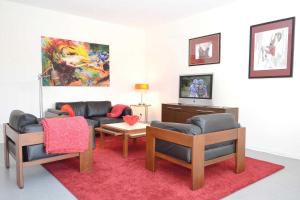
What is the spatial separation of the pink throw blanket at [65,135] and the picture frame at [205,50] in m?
3.22

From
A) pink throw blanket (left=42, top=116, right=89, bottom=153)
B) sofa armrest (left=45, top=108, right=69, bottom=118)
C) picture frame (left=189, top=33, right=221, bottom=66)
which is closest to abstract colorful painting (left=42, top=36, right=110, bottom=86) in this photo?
sofa armrest (left=45, top=108, right=69, bottom=118)

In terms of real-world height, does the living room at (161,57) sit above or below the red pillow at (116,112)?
above

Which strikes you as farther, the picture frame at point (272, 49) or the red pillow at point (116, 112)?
the red pillow at point (116, 112)

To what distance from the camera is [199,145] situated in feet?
7.69

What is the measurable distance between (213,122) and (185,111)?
216cm

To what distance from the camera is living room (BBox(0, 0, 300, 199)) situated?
3732 mm

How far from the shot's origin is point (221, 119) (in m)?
2.68

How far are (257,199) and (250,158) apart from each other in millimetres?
1433

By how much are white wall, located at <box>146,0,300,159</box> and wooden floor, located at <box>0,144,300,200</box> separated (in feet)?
2.89

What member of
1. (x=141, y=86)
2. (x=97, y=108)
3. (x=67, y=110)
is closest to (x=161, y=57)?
(x=141, y=86)

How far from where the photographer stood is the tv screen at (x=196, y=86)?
4672mm

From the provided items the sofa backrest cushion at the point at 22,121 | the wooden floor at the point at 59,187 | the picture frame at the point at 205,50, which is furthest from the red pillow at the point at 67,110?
the picture frame at the point at 205,50

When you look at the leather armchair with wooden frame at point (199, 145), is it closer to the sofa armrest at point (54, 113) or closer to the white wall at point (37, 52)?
the sofa armrest at point (54, 113)

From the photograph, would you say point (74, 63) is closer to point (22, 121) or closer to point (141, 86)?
point (141, 86)
